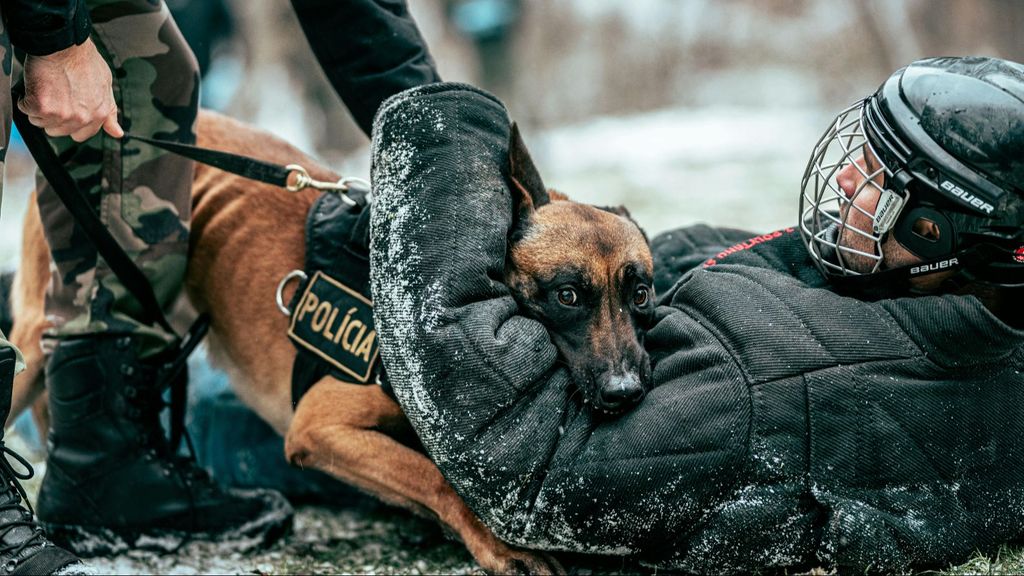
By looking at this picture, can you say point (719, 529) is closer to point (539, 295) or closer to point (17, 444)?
point (539, 295)

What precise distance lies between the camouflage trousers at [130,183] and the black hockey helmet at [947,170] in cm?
214

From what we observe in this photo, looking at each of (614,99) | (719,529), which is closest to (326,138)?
(614,99)

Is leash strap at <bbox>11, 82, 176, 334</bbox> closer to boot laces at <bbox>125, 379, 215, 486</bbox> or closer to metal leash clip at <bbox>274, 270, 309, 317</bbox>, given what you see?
boot laces at <bbox>125, 379, 215, 486</bbox>

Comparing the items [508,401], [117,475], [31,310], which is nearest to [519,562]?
[508,401]

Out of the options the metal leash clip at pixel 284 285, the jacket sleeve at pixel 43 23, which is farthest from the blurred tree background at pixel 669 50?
the jacket sleeve at pixel 43 23

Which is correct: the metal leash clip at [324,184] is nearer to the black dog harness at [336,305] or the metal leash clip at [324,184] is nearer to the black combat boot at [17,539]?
the black dog harness at [336,305]

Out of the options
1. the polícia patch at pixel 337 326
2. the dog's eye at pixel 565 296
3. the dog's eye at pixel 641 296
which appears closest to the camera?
the dog's eye at pixel 565 296

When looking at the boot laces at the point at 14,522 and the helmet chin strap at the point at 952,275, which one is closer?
the boot laces at the point at 14,522

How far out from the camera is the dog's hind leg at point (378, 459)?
2.72 metres

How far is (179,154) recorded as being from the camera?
10.4 ft

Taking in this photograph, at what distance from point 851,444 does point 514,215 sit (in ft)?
3.87

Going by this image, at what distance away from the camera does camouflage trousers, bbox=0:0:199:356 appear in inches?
122

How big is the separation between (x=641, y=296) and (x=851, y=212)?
2.15 ft

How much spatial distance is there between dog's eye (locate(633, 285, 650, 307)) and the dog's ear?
407 millimetres
